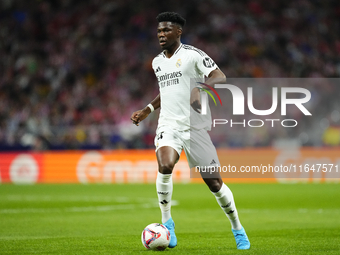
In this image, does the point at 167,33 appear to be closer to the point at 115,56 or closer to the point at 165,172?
the point at 165,172

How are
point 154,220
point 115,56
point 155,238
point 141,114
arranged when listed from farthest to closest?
point 115,56
point 154,220
point 141,114
point 155,238

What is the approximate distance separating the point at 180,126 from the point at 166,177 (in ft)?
1.95

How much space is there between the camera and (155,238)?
5418mm

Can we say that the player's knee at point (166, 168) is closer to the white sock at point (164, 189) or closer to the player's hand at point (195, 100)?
the white sock at point (164, 189)

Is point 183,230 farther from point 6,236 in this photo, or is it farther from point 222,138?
point 222,138

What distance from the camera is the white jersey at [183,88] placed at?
5.80 m

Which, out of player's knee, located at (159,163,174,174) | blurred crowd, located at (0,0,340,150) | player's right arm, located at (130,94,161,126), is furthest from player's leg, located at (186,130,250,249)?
blurred crowd, located at (0,0,340,150)

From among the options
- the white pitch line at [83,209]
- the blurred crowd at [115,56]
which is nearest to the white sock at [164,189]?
the white pitch line at [83,209]

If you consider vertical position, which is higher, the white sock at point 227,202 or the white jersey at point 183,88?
the white jersey at point 183,88

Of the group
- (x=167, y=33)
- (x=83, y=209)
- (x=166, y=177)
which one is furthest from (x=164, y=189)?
(x=83, y=209)

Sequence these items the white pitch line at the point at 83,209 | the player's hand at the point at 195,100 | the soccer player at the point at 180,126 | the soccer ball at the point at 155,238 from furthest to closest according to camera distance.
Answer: the white pitch line at the point at 83,209 < the soccer player at the point at 180,126 < the soccer ball at the point at 155,238 < the player's hand at the point at 195,100

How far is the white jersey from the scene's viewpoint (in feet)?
19.0

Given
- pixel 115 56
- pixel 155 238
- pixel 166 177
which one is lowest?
pixel 155 238

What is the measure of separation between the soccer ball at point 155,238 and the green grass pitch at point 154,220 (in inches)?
4.1
